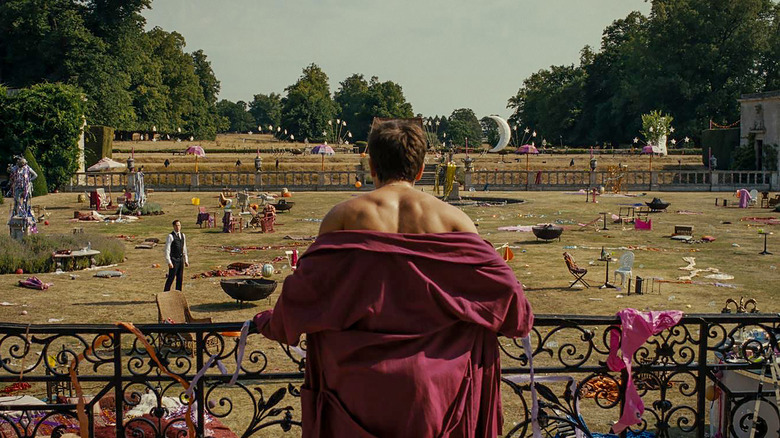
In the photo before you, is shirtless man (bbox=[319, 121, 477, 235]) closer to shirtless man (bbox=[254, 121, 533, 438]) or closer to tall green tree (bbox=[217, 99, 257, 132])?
shirtless man (bbox=[254, 121, 533, 438])

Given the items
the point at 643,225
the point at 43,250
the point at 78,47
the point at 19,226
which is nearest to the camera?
the point at 43,250

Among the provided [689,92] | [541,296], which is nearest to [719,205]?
[541,296]

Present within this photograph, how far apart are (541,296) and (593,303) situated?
3.76 ft

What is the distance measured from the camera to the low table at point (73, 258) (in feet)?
63.8

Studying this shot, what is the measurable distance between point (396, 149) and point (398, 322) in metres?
0.81

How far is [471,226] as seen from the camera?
3.76 m

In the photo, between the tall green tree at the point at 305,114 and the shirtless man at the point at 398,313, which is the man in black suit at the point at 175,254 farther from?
the tall green tree at the point at 305,114

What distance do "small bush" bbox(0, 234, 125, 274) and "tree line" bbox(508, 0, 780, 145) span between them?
2430 inches

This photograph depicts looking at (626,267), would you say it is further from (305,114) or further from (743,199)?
(305,114)

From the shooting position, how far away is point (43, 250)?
19953 mm

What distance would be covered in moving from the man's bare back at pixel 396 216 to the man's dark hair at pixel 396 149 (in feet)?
0.48

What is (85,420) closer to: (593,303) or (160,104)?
(593,303)

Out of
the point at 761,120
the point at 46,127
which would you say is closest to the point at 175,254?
the point at 46,127

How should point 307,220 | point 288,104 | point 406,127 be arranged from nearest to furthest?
point 406,127 → point 307,220 → point 288,104
